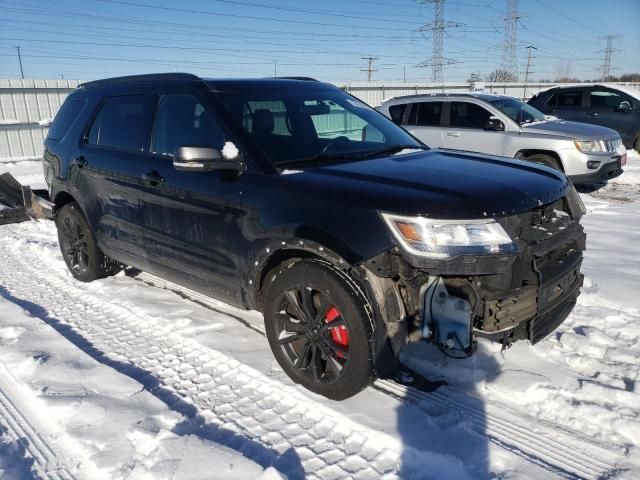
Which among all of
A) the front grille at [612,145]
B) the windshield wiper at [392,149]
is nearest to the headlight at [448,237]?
the windshield wiper at [392,149]

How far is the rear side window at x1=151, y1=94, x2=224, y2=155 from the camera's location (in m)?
3.45

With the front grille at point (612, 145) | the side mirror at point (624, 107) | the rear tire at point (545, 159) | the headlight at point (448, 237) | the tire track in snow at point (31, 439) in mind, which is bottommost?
the tire track in snow at point (31, 439)

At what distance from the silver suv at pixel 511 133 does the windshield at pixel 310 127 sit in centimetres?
410

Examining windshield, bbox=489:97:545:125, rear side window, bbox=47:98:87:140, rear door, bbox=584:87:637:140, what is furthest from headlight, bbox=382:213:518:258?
rear door, bbox=584:87:637:140

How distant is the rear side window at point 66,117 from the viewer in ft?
16.2

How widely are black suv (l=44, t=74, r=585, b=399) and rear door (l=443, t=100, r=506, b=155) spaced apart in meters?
5.04

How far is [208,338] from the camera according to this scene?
12.2 feet

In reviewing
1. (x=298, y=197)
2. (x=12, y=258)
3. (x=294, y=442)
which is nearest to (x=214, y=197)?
(x=298, y=197)

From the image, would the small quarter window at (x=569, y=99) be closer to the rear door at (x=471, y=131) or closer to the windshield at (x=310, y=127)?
the rear door at (x=471, y=131)

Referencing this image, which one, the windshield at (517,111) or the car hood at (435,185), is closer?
the car hood at (435,185)

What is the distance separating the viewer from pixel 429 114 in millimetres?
9469

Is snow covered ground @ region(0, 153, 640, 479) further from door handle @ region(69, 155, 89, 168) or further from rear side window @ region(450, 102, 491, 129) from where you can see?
rear side window @ region(450, 102, 491, 129)

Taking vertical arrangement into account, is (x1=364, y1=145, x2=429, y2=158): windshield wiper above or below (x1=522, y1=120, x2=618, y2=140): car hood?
above

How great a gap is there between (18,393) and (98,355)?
0.56 metres
